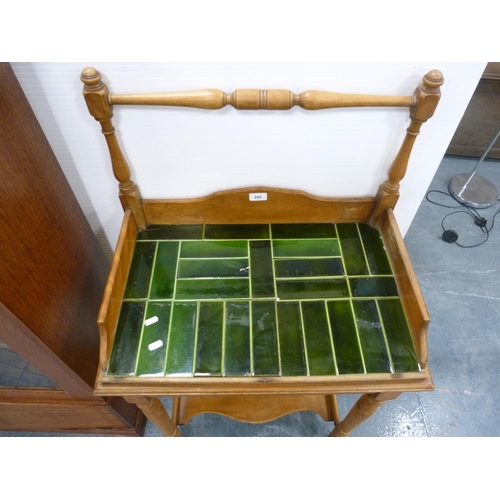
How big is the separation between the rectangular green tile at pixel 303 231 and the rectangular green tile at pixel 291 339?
232mm

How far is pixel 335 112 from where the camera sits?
950 mm

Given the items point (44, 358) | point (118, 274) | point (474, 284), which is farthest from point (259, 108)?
point (474, 284)

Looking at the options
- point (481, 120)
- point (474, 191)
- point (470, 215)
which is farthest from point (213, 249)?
point (481, 120)

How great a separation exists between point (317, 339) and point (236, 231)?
1.33 ft

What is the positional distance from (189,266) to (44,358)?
434 mm

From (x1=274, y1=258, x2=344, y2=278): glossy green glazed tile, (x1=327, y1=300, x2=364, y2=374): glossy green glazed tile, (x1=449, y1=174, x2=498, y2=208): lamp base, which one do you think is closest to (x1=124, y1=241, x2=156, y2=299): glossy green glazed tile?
(x1=274, y1=258, x2=344, y2=278): glossy green glazed tile

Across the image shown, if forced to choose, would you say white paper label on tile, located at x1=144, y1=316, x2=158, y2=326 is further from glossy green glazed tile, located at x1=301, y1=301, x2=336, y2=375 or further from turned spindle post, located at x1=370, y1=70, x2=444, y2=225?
turned spindle post, located at x1=370, y1=70, x2=444, y2=225

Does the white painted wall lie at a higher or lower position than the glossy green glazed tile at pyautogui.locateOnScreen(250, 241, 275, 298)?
higher

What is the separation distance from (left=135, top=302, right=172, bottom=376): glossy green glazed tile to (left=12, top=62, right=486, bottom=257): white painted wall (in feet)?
1.20

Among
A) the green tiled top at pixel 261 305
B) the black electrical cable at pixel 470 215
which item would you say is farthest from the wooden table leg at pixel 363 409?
the black electrical cable at pixel 470 215

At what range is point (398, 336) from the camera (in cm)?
94

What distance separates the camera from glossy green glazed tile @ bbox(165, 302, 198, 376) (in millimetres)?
898

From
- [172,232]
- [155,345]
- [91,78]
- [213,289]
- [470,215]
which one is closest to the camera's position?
[91,78]

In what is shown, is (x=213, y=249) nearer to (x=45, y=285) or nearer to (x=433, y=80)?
(x=45, y=285)
